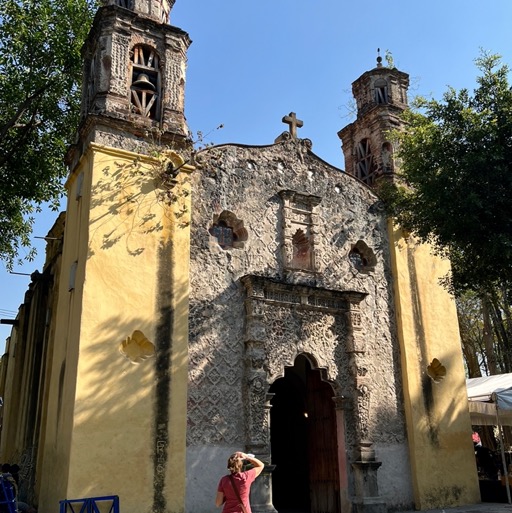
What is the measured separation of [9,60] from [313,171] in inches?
318

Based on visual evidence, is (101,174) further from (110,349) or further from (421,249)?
(421,249)

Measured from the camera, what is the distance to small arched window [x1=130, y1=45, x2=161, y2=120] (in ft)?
37.3

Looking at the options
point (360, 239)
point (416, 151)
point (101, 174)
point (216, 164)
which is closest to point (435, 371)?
point (360, 239)

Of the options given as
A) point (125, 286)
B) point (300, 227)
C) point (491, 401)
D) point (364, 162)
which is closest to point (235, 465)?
point (125, 286)

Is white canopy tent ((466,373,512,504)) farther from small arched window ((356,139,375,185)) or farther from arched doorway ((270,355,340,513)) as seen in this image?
small arched window ((356,139,375,185))

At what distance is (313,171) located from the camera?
13.0m

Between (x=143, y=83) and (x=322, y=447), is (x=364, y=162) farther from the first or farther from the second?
(x=322, y=447)

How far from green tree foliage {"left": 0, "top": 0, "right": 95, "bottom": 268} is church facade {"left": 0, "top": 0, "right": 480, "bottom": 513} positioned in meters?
2.78

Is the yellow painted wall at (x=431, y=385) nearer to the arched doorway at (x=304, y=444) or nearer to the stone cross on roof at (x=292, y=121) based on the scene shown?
the arched doorway at (x=304, y=444)

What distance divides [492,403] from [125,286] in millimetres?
8612

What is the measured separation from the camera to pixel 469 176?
10.7 metres

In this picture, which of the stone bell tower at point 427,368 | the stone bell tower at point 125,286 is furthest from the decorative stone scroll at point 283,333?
the stone bell tower at point 427,368

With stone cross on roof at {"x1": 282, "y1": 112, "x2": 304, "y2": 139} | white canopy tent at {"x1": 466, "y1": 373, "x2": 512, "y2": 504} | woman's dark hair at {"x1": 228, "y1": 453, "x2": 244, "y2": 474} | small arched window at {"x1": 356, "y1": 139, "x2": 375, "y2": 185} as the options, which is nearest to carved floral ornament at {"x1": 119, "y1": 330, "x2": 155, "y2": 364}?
woman's dark hair at {"x1": 228, "y1": 453, "x2": 244, "y2": 474}

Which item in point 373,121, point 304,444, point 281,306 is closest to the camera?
point 281,306
